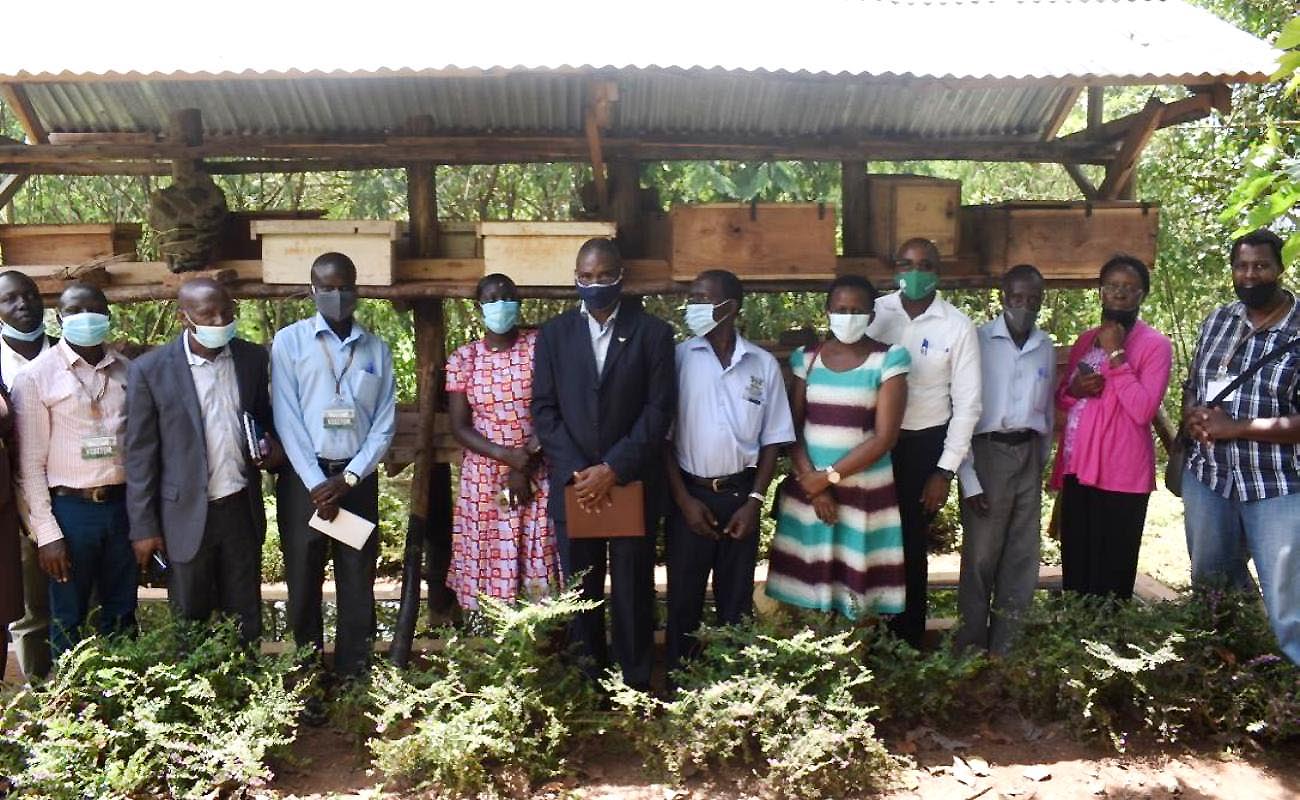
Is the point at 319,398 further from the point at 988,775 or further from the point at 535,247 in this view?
the point at 988,775

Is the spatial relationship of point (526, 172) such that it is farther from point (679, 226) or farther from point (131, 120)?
point (679, 226)

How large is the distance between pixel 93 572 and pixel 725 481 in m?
2.85

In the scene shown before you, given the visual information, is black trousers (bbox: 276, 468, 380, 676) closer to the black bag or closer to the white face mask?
the white face mask

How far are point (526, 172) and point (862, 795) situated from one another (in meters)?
8.13

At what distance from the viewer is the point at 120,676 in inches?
171

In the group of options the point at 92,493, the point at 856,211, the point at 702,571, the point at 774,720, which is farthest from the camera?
the point at 856,211

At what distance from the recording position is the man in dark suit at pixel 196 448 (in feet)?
14.4

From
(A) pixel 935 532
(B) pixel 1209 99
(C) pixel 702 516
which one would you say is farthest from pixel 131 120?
(A) pixel 935 532

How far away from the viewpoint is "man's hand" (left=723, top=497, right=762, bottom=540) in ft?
15.1

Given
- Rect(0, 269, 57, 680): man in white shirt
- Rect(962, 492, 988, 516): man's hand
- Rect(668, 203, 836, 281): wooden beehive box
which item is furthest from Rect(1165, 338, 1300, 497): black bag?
Rect(0, 269, 57, 680): man in white shirt

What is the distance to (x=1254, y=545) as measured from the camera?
455cm

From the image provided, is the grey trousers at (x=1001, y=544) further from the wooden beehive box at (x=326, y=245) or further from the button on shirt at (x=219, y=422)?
the button on shirt at (x=219, y=422)

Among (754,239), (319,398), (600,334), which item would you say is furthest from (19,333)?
(754,239)

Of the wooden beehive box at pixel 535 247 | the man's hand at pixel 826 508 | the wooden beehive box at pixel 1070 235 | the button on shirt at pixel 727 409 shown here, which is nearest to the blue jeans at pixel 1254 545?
the wooden beehive box at pixel 1070 235
